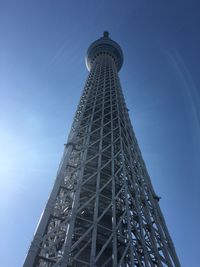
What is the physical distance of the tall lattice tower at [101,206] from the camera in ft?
54.4

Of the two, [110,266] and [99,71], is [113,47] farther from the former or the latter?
[110,266]

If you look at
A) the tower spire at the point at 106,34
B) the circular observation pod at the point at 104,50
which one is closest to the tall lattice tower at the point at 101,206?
the circular observation pod at the point at 104,50

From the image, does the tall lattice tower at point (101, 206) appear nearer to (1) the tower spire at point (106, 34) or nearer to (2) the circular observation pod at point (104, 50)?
(2) the circular observation pod at point (104, 50)

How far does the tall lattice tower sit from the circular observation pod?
25030 millimetres

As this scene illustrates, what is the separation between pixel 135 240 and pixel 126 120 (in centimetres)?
1758

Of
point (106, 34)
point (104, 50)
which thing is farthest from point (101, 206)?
point (106, 34)

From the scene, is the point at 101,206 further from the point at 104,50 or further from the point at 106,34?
the point at 106,34

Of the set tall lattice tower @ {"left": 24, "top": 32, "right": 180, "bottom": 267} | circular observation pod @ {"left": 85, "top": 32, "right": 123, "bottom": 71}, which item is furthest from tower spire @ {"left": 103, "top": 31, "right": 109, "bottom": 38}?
tall lattice tower @ {"left": 24, "top": 32, "right": 180, "bottom": 267}

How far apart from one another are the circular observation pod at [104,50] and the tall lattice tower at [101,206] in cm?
2503

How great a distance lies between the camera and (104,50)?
59.7 m

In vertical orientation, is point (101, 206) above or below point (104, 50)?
below

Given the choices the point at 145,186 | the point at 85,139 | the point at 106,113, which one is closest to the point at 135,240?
the point at 145,186

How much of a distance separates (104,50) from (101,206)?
43.0 m

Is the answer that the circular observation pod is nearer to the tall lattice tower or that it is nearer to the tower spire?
the tower spire
